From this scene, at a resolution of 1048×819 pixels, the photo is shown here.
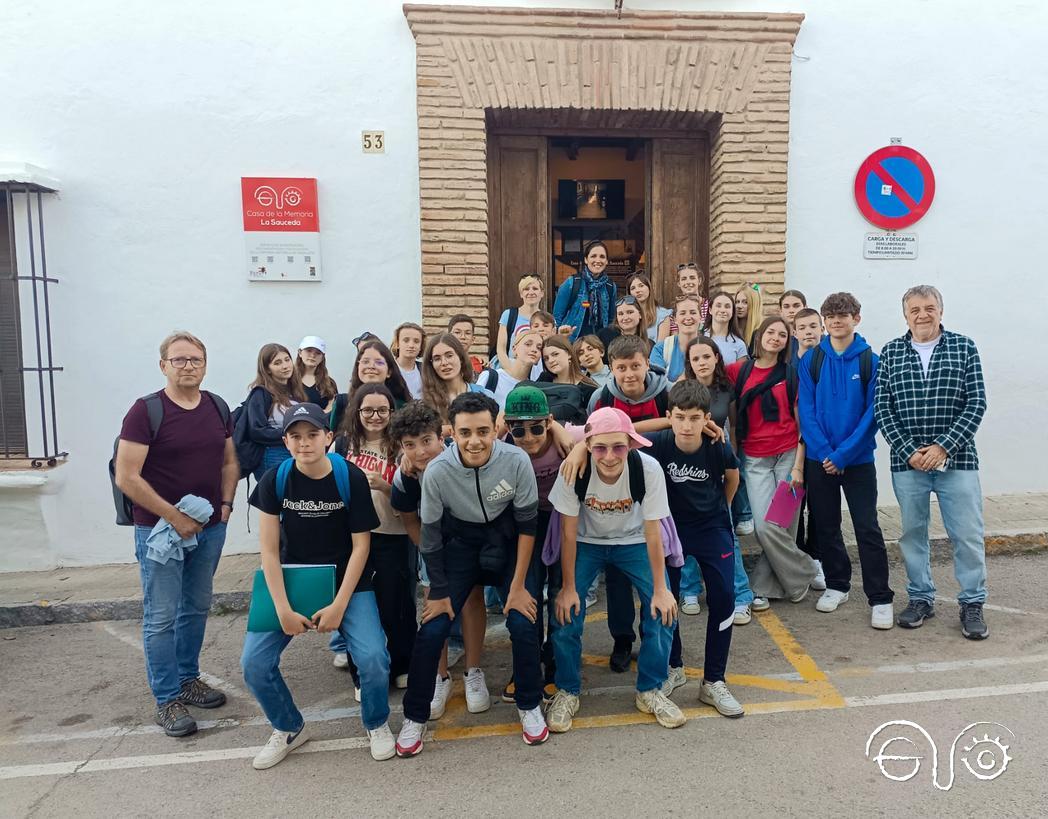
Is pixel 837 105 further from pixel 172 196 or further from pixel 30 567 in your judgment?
pixel 30 567

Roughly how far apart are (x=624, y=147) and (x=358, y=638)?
5.37m

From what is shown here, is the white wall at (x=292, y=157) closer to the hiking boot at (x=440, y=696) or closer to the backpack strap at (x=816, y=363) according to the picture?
the backpack strap at (x=816, y=363)

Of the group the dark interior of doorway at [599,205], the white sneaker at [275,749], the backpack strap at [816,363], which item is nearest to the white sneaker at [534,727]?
the white sneaker at [275,749]

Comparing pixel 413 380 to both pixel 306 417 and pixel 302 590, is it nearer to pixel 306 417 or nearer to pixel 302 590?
pixel 306 417

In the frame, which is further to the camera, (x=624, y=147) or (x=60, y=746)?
(x=624, y=147)

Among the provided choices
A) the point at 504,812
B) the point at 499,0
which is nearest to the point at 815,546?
the point at 504,812

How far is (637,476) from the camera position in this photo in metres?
3.21

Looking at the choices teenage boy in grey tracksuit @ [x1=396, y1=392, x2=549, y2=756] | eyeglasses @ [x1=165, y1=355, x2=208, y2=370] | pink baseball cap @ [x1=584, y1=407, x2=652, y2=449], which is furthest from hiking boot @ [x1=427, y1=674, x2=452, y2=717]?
eyeglasses @ [x1=165, y1=355, x2=208, y2=370]

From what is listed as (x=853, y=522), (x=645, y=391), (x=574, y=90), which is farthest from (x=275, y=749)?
(x=574, y=90)

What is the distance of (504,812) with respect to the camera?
2.63 meters

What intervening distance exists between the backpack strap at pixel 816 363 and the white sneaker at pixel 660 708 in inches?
83.4

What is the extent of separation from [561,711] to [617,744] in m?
0.29

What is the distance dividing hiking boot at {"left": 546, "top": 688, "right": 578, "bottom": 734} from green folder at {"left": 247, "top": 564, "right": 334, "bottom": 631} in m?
1.12

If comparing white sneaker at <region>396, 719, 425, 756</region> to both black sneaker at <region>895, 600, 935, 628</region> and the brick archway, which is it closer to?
black sneaker at <region>895, 600, 935, 628</region>
